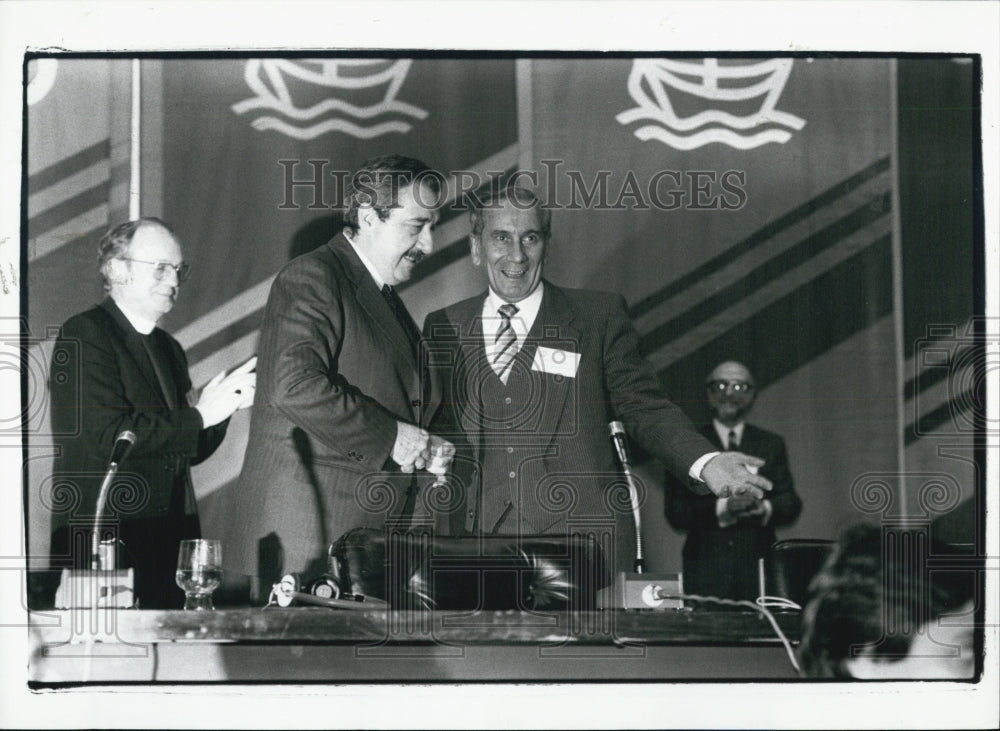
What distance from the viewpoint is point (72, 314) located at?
14.4 ft

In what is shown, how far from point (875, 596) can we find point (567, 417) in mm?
1156

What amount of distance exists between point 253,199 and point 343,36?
61cm

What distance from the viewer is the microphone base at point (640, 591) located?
169 inches

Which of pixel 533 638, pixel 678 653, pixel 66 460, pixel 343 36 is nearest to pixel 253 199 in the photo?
pixel 343 36

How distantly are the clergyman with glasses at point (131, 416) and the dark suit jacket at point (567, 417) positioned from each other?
683 millimetres

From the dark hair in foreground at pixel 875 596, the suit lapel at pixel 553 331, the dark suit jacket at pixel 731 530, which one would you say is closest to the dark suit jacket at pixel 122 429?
the suit lapel at pixel 553 331

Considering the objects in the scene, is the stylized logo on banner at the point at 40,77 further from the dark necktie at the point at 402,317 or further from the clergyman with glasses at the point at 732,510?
the clergyman with glasses at the point at 732,510

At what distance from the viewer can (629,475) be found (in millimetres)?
4418

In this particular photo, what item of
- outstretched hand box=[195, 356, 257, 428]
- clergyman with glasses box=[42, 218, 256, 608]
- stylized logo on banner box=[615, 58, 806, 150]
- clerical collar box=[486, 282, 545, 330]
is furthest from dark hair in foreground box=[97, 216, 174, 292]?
stylized logo on banner box=[615, 58, 806, 150]

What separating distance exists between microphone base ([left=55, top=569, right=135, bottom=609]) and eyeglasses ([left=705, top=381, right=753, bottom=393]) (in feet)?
6.39

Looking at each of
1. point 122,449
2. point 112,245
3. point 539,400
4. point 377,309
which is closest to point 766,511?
point 539,400

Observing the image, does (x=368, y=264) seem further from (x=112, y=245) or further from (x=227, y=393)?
(x=112, y=245)

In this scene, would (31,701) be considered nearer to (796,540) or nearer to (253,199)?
(253,199)

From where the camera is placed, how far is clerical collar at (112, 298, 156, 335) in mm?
4402
